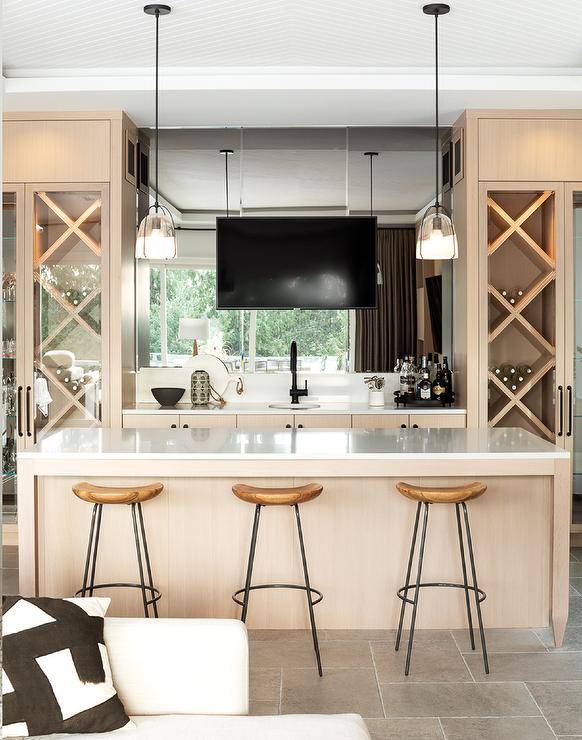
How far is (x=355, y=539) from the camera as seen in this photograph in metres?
3.59

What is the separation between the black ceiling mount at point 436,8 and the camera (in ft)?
11.7

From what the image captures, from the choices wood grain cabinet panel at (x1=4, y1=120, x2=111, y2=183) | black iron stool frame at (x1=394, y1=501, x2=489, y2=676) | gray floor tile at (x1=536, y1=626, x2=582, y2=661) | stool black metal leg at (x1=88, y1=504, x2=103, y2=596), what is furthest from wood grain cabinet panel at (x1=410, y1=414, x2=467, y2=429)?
wood grain cabinet panel at (x1=4, y1=120, x2=111, y2=183)

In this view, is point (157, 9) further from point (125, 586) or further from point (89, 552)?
point (125, 586)

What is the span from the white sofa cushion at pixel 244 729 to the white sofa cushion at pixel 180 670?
0.07 meters

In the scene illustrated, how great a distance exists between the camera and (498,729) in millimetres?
2686

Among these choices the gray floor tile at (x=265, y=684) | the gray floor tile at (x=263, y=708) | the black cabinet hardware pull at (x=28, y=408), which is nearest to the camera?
the gray floor tile at (x=263, y=708)

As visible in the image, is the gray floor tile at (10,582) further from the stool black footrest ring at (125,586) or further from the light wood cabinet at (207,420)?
the light wood cabinet at (207,420)

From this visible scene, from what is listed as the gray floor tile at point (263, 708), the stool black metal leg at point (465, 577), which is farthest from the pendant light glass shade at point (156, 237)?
the gray floor tile at point (263, 708)

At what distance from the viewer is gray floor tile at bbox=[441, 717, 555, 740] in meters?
2.63

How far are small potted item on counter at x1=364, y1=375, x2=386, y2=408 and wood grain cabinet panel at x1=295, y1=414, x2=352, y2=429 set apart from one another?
0.95 feet

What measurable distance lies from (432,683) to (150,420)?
8.48ft

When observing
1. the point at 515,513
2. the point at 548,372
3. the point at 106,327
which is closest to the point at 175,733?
the point at 515,513

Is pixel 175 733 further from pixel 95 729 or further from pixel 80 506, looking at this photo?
pixel 80 506

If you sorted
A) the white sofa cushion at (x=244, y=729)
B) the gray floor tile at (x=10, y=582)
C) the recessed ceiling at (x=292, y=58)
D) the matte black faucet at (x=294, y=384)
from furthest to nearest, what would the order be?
the matte black faucet at (x=294, y=384) → the gray floor tile at (x=10, y=582) → the recessed ceiling at (x=292, y=58) → the white sofa cushion at (x=244, y=729)
